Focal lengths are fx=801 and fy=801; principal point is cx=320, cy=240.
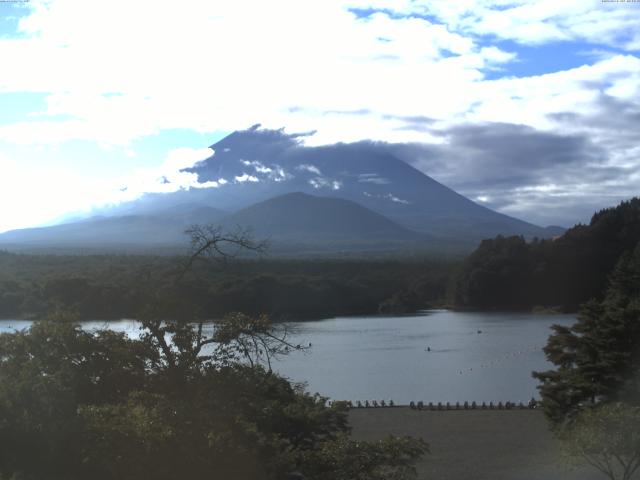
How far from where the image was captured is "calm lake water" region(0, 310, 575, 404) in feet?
70.4

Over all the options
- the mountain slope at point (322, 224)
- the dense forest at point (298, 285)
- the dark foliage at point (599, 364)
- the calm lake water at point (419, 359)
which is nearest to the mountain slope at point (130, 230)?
the mountain slope at point (322, 224)

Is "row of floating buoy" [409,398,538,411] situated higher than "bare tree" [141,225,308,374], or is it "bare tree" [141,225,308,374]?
"bare tree" [141,225,308,374]

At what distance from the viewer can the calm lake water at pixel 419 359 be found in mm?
21453

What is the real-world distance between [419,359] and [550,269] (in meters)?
26.3

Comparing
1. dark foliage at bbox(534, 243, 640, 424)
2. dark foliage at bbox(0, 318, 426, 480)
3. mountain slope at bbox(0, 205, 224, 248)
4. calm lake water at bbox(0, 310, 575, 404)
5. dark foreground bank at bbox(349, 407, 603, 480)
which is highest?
mountain slope at bbox(0, 205, 224, 248)

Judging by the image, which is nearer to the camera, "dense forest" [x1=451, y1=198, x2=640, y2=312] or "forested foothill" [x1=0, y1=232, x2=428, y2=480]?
"forested foothill" [x1=0, y1=232, x2=428, y2=480]

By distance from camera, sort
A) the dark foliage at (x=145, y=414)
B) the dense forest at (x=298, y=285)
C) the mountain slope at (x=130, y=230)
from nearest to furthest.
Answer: the dark foliage at (x=145, y=414) → the dense forest at (x=298, y=285) → the mountain slope at (x=130, y=230)

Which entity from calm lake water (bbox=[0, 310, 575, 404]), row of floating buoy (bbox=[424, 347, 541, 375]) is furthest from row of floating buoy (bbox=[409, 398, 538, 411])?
row of floating buoy (bbox=[424, 347, 541, 375])

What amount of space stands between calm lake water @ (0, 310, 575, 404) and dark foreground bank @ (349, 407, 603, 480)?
7.77 ft

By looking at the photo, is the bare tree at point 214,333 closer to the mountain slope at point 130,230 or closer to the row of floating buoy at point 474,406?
the row of floating buoy at point 474,406

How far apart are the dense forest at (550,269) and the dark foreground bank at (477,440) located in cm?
3567

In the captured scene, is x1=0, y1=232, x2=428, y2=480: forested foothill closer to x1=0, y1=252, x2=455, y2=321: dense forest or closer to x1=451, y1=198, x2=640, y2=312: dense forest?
x1=0, y1=252, x2=455, y2=321: dense forest

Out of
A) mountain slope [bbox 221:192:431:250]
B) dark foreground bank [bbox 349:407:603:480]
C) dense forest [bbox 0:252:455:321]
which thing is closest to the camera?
dark foreground bank [bbox 349:407:603:480]

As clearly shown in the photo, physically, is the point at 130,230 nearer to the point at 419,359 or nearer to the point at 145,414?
the point at 419,359
